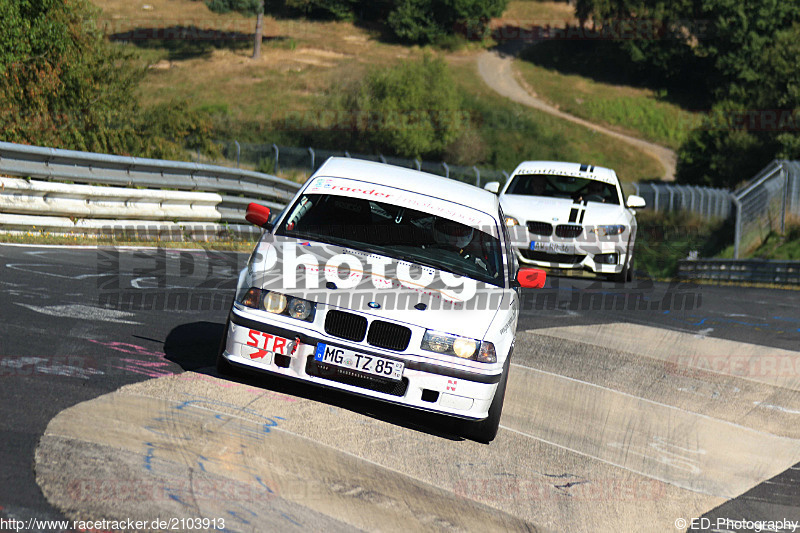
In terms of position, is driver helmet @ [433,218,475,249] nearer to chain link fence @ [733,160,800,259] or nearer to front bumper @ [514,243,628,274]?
front bumper @ [514,243,628,274]

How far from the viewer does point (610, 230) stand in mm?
13359

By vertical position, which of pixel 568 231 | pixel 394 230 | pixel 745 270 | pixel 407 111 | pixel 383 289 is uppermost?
pixel 394 230

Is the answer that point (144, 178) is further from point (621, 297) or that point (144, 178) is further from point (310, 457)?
point (310, 457)

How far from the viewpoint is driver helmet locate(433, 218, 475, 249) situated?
6.93 metres

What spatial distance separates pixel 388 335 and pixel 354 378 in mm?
343

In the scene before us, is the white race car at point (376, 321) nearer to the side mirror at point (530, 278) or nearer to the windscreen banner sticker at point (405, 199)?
the side mirror at point (530, 278)

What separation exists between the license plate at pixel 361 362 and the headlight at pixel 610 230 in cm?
831

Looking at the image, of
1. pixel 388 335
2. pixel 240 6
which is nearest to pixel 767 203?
pixel 388 335

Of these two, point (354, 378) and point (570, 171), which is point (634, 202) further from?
point (354, 378)

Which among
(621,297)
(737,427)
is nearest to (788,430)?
(737,427)

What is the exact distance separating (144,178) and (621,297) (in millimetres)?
7524

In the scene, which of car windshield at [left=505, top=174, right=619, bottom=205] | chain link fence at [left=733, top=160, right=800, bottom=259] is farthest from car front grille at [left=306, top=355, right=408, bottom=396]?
chain link fence at [left=733, top=160, right=800, bottom=259]

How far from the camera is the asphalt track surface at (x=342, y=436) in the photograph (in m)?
4.50

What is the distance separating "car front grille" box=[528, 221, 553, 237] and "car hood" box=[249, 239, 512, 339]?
690 cm
